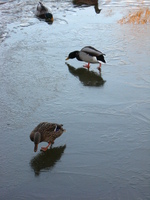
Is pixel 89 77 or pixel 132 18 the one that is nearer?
pixel 89 77

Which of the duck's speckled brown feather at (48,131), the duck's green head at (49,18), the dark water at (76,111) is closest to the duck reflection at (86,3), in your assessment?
the duck's green head at (49,18)

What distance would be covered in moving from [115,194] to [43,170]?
92 cm

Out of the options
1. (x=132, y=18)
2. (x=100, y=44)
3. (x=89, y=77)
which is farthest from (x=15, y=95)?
(x=132, y=18)

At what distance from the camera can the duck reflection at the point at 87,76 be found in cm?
652

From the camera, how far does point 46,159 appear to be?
449 cm

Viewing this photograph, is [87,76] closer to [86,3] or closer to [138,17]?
[138,17]

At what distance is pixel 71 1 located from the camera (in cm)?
1271

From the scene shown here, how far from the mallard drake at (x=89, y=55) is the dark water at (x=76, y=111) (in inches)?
6.6

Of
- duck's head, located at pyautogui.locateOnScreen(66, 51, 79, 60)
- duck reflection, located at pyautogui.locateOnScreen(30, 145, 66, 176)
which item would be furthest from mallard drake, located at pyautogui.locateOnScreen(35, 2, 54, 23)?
duck reflection, located at pyautogui.locateOnScreen(30, 145, 66, 176)

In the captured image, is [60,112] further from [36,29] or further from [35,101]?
[36,29]

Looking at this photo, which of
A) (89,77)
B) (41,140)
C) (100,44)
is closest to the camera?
(41,140)

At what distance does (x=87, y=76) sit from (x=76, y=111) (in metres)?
1.54

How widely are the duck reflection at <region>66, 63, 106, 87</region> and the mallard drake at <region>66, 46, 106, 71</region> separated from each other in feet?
0.67

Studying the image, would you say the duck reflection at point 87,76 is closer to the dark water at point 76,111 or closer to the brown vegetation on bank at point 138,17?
the dark water at point 76,111
